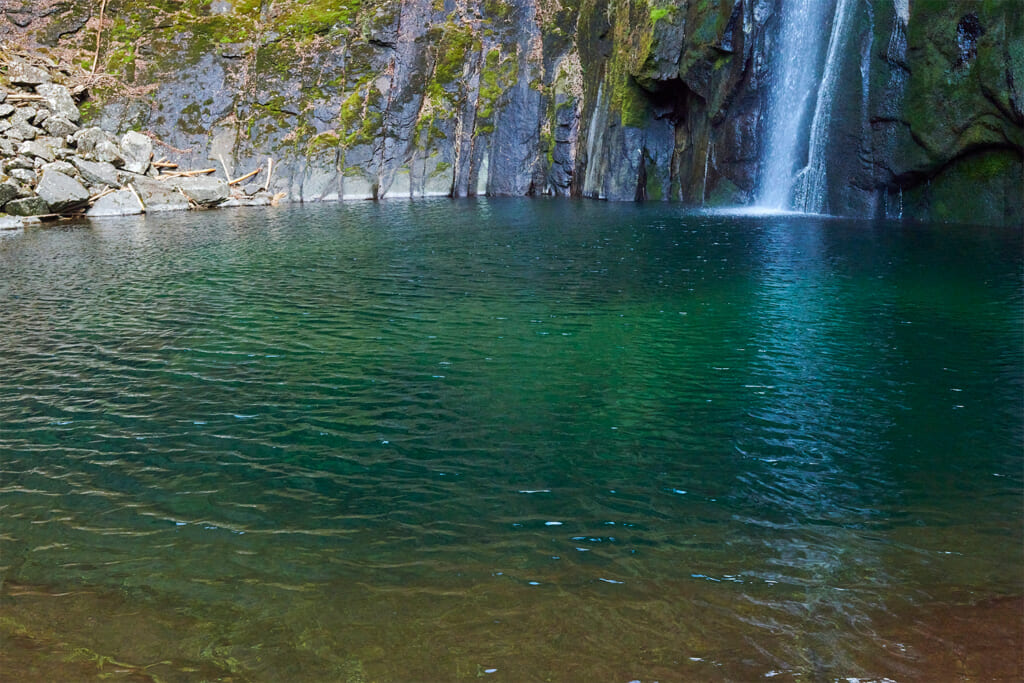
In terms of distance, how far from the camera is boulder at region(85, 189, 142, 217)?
120 feet

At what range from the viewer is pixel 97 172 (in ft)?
125

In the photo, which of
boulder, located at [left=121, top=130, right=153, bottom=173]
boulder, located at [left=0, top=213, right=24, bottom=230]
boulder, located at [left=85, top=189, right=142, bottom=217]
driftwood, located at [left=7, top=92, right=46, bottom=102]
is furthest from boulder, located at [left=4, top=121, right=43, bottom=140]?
boulder, located at [left=0, top=213, right=24, bottom=230]

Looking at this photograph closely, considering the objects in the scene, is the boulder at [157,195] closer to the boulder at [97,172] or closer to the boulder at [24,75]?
the boulder at [97,172]

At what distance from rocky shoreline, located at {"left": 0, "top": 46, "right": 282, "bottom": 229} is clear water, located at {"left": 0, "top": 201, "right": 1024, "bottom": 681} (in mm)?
20069

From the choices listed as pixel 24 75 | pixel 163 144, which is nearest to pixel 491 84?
pixel 163 144

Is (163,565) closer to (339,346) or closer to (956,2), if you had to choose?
(339,346)

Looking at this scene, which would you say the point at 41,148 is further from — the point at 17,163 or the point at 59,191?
the point at 59,191

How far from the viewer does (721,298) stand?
16.1 metres

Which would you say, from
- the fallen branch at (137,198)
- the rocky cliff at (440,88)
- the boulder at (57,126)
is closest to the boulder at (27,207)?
the fallen branch at (137,198)

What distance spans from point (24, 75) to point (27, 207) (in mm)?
12732

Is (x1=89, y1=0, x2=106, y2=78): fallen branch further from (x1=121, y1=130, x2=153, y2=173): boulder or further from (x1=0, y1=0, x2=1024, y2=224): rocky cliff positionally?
(x1=121, y1=130, x2=153, y2=173): boulder

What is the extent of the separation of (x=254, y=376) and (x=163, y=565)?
5.28 metres

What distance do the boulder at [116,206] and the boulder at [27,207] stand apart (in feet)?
7.46

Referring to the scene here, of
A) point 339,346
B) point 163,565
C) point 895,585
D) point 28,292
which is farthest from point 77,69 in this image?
point 895,585
